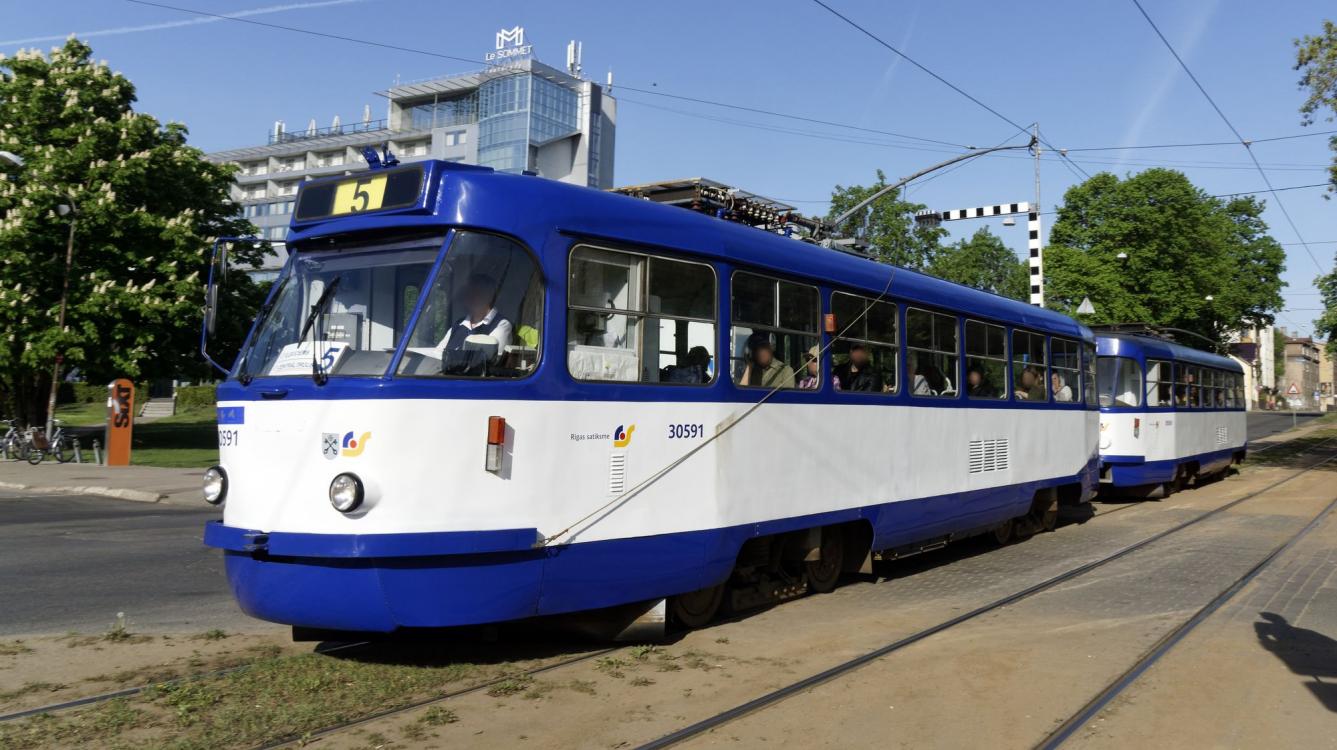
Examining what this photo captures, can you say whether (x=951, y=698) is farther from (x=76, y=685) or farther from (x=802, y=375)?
(x=76, y=685)

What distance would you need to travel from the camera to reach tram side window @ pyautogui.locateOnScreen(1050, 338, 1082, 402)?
1304 centimetres

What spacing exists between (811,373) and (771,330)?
26.4 inches

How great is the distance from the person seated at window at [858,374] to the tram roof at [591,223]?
56 cm

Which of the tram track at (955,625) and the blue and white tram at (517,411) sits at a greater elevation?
the blue and white tram at (517,411)

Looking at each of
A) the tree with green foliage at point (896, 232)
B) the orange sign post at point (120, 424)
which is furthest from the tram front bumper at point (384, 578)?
the tree with green foliage at point (896, 232)

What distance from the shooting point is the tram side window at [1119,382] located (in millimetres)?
17969

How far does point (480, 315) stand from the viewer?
19.0 feet

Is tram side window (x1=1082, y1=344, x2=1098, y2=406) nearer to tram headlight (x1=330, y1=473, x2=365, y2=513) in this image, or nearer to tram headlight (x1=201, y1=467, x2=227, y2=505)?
tram headlight (x1=330, y1=473, x2=365, y2=513)

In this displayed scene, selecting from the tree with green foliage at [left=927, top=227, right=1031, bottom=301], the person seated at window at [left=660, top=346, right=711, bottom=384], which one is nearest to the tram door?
the person seated at window at [left=660, top=346, right=711, bottom=384]

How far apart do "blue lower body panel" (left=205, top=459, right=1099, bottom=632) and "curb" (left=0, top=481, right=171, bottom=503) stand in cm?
1292

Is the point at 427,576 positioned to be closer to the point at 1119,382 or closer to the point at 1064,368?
the point at 1064,368

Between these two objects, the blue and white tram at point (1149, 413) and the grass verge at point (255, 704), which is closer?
the grass verge at point (255, 704)

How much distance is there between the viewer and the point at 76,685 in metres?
5.60

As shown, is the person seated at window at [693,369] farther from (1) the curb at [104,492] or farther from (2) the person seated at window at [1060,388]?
(1) the curb at [104,492]
